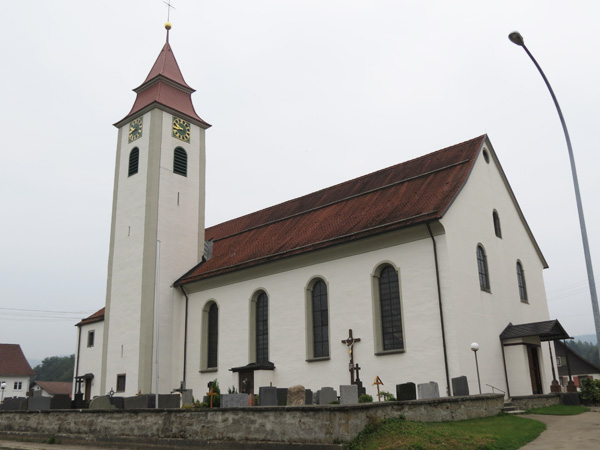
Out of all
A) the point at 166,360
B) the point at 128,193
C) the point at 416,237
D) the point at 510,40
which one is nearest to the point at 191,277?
the point at 166,360

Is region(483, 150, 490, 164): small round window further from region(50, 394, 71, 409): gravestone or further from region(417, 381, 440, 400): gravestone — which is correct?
region(50, 394, 71, 409): gravestone

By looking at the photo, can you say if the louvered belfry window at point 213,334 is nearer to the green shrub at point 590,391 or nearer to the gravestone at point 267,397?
the gravestone at point 267,397

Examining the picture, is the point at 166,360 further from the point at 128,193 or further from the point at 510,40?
the point at 510,40

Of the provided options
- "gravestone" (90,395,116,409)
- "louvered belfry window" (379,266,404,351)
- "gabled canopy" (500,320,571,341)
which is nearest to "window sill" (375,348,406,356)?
"louvered belfry window" (379,266,404,351)

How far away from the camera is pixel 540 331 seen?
21953 mm

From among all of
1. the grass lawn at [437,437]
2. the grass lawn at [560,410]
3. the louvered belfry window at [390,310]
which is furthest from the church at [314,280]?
the grass lawn at [437,437]

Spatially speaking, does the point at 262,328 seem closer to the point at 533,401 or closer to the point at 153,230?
the point at 153,230

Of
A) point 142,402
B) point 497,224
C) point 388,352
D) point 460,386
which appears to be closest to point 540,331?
point 497,224

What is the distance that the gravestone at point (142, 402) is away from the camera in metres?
18.0

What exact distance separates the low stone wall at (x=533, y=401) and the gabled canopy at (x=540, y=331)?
2251 millimetres

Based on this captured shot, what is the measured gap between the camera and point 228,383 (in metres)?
27.3

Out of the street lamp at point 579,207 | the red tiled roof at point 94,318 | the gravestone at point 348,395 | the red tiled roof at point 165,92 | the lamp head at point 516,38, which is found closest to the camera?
the street lamp at point 579,207

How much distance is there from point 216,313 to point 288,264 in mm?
5908

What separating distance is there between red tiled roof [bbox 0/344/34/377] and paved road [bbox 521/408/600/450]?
66.7 meters
